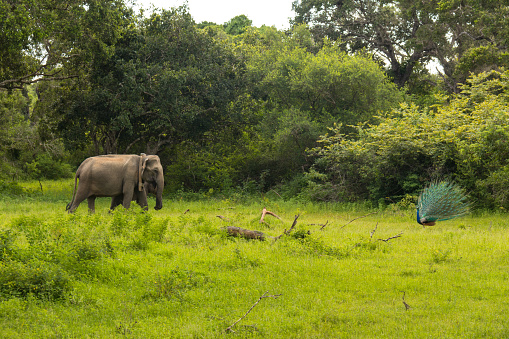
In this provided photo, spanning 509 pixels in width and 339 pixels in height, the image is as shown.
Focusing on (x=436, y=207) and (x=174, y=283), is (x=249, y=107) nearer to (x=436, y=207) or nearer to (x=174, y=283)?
(x=436, y=207)

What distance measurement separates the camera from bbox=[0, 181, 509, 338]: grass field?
18.5 feet

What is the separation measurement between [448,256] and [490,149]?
23.8ft

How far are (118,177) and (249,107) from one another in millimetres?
10188

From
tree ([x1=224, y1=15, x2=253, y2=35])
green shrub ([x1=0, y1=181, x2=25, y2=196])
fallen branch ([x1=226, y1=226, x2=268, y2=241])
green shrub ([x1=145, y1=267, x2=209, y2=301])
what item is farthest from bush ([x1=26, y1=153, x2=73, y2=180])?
green shrub ([x1=145, y1=267, x2=209, y2=301])

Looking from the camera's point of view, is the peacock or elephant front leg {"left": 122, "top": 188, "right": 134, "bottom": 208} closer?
the peacock

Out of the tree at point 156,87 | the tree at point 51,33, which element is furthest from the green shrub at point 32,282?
the tree at point 156,87

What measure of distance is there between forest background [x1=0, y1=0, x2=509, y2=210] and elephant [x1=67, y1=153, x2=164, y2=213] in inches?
183

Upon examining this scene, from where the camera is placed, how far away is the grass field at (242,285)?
5625mm

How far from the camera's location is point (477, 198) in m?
15.4

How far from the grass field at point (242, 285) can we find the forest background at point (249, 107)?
257 inches

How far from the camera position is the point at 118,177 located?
14.6 metres

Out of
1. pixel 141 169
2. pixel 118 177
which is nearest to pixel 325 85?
pixel 141 169

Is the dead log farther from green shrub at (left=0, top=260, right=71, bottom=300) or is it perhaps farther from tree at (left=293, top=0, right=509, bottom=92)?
tree at (left=293, top=0, right=509, bottom=92)

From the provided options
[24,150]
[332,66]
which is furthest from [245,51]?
[24,150]
